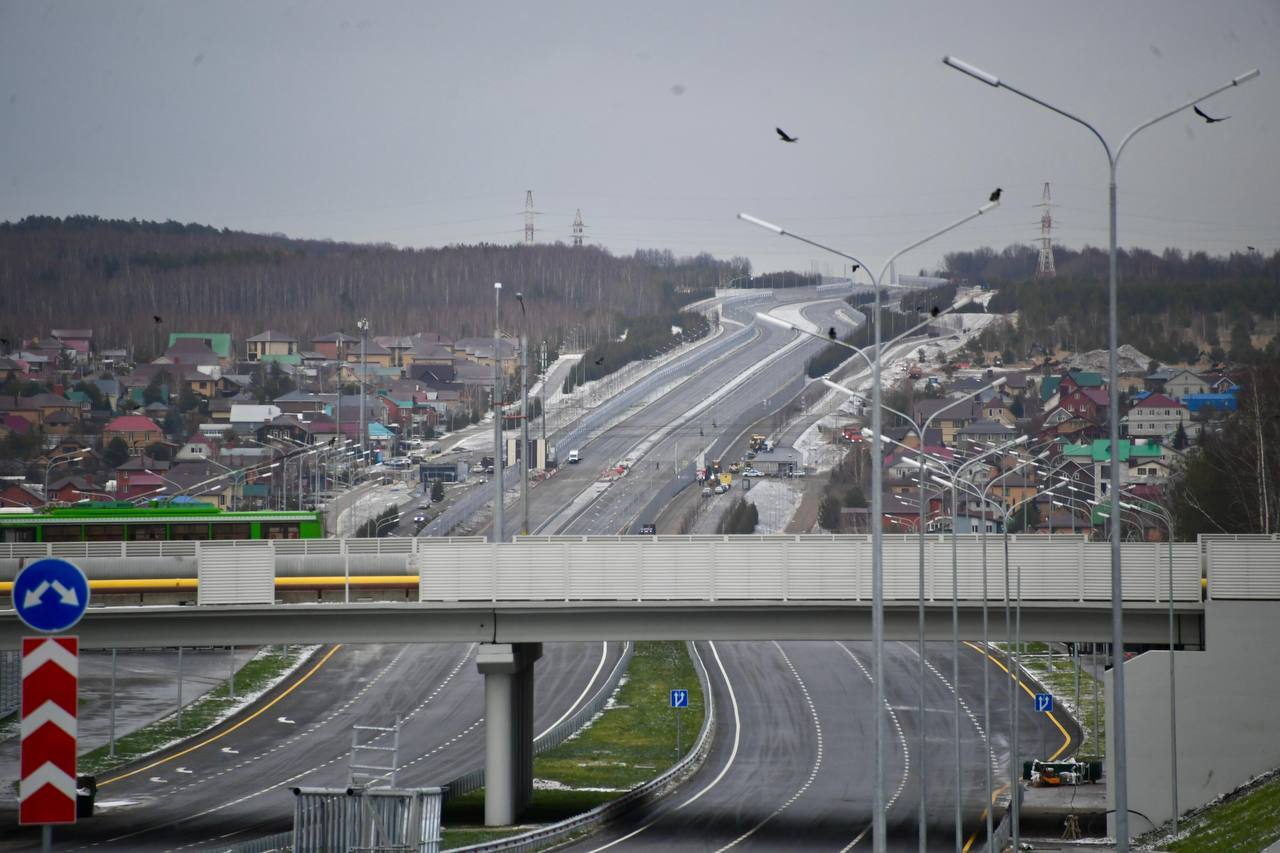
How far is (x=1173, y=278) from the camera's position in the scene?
7608 inches

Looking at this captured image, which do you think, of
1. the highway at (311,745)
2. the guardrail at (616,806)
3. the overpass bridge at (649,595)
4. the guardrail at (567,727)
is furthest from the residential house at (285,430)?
the overpass bridge at (649,595)

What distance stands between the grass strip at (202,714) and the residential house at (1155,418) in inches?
3611

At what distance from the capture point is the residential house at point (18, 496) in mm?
139625

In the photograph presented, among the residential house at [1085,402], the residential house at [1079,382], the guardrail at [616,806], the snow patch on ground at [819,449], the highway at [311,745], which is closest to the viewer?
the guardrail at [616,806]

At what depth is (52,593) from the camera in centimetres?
1257

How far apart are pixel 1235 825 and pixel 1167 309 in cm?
15792

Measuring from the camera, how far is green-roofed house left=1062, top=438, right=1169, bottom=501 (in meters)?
134

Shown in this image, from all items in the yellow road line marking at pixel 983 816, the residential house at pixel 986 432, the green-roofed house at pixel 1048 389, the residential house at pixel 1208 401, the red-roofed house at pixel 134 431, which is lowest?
the yellow road line marking at pixel 983 816

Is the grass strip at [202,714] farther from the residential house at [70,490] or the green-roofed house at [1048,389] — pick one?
the green-roofed house at [1048,389]

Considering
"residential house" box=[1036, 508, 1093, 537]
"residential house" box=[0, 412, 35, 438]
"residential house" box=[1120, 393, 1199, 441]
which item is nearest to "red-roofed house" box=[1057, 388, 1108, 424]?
"residential house" box=[1120, 393, 1199, 441]

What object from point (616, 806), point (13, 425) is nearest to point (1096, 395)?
point (13, 425)

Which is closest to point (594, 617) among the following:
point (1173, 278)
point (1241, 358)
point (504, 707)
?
point (504, 707)

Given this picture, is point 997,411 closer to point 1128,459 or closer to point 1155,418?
point 1155,418

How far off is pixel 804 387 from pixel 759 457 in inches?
1470
